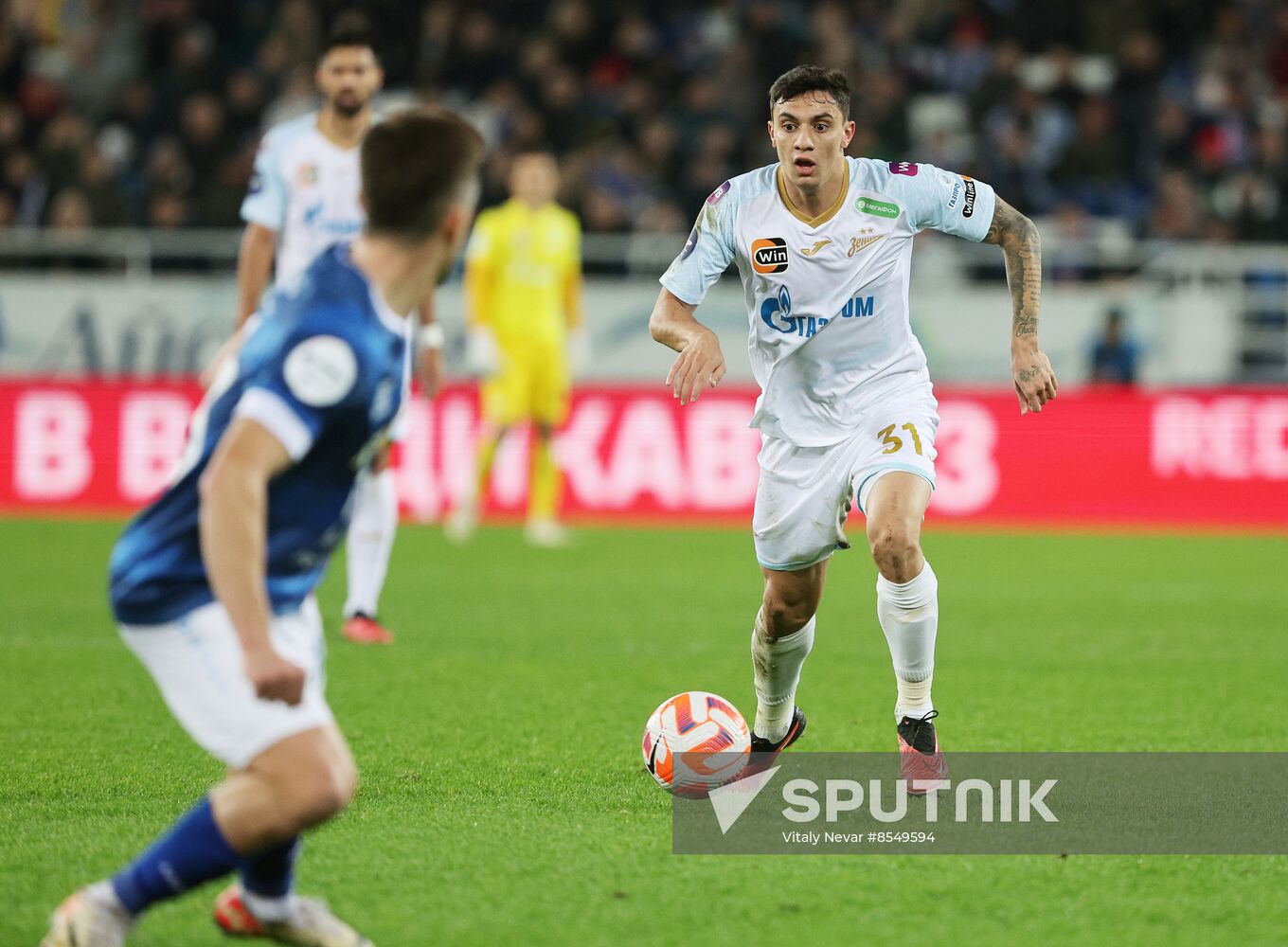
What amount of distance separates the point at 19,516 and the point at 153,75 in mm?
6731

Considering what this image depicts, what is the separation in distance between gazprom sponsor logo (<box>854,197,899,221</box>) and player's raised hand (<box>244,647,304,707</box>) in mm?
2902

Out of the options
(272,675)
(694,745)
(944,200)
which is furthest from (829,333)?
(272,675)

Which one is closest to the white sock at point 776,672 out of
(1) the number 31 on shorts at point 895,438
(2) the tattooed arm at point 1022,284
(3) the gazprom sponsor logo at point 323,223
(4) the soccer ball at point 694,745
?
(4) the soccer ball at point 694,745

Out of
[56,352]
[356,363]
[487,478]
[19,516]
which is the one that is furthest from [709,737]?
[56,352]

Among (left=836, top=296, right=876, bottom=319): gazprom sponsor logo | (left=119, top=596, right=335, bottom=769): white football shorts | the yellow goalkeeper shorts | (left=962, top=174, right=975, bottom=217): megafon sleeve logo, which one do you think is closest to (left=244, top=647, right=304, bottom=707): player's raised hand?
(left=119, top=596, right=335, bottom=769): white football shorts

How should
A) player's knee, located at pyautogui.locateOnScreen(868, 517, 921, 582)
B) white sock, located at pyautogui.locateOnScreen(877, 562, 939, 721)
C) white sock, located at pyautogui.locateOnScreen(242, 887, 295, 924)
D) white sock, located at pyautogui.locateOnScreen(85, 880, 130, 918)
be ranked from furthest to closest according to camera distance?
1. white sock, located at pyautogui.locateOnScreen(877, 562, 939, 721)
2. player's knee, located at pyautogui.locateOnScreen(868, 517, 921, 582)
3. white sock, located at pyautogui.locateOnScreen(242, 887, 295, 924)
4. white sock, located at pyautogui.locateOnScreen(85, 880, 130, 918)

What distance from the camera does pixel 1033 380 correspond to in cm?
506

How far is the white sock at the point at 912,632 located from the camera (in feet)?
16.5

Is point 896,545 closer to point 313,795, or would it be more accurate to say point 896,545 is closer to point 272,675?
point 313,795

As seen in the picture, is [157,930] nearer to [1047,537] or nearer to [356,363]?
[356,363]

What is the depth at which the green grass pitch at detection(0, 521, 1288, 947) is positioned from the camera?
376cm

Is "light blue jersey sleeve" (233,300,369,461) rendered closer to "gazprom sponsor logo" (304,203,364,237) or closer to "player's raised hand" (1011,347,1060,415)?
"player's raised hand" (1011,347,1060,415)

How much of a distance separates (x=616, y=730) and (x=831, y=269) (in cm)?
190

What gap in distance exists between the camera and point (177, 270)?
16.5m
